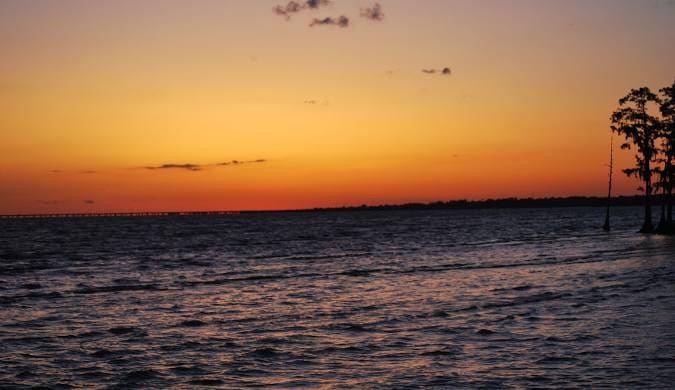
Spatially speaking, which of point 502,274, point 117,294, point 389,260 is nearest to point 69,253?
point 389,260

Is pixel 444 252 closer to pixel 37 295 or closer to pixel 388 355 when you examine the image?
pixel 37 295

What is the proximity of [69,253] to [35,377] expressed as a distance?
2140 inches

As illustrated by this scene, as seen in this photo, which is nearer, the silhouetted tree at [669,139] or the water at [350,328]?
the water at [350,328]

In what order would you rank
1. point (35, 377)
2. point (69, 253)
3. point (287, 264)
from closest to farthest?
point (35, 377) → point (287, 264) → point (69, 253)

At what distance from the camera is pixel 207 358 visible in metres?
17.4

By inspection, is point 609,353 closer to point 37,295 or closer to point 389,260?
point 37,295

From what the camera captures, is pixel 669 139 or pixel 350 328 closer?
pixel 350 328

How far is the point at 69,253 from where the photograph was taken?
220ft

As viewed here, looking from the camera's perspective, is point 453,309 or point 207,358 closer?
point 207,358

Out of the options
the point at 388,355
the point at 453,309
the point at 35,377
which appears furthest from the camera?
the point at 453,309

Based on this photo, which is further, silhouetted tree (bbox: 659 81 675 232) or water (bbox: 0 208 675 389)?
silhouetted tree (bbox: 659 81 675 232)

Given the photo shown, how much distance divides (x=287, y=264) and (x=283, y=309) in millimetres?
24139

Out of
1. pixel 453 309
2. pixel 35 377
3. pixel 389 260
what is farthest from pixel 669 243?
pixel 35 377

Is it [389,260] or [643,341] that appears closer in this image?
[643,341]
